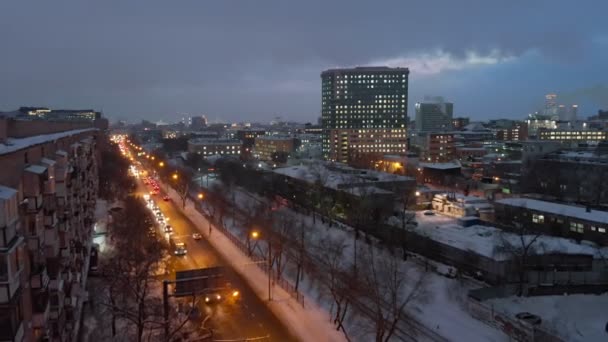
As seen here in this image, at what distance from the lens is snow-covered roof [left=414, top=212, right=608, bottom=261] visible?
21939 millimetres

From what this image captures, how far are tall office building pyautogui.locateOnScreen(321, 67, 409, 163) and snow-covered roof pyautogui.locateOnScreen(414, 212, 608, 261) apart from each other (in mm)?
55405

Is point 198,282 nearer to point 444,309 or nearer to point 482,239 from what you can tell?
point 444,309

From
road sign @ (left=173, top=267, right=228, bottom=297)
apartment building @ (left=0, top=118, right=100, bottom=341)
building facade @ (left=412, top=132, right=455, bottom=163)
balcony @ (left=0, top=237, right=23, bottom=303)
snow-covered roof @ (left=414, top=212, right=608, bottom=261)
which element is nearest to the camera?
balcony @ (left=0, top=237, right=23, bottom=303)

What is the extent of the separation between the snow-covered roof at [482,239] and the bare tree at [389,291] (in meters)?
3.13

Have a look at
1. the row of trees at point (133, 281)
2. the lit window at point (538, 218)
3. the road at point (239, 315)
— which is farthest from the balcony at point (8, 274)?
the lit window at point (538, 218)

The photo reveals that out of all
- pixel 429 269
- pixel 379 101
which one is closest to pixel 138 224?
pixel 429 269

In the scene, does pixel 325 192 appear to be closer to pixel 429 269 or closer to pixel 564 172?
pixel 429 269

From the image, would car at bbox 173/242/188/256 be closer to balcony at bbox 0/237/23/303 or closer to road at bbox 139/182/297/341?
road at bbox 139/182/297/341

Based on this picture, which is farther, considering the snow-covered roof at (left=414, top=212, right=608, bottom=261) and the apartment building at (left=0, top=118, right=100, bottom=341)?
the snow-covered roof at (left=414, top=212, right=608, bottom=261)

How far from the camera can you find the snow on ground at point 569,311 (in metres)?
16.6

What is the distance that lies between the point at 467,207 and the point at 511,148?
44.3m

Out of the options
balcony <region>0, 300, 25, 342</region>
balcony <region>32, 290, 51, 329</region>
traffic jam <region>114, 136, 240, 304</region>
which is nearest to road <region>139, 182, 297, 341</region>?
traffic jam <region>114, 136, 240, 304</region>

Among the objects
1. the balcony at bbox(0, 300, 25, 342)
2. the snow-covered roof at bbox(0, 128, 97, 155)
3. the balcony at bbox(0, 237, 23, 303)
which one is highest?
the snow-covered roof at bbox(0, 128, 97, 155)

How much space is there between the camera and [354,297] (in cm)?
1827
